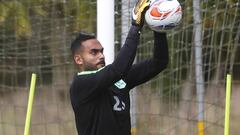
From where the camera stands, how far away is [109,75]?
310 cm

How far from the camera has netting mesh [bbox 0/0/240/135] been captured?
228 inches

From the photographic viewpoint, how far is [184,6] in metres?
5.74

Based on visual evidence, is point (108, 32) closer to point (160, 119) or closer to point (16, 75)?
point (160, 119)

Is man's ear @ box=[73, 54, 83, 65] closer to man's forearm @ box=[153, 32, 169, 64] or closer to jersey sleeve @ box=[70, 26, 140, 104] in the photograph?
jersey sleeve @ box=[70, 26, 140, 104]

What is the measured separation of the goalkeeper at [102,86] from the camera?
312cm

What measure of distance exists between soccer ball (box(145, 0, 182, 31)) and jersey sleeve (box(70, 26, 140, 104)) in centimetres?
13

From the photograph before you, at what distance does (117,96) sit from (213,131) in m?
3.26

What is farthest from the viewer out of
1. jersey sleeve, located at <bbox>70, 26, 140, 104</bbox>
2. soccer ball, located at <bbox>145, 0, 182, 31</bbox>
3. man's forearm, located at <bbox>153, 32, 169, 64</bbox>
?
man's forearm, located at <bbox>153, 32, 169, 64</bbox>

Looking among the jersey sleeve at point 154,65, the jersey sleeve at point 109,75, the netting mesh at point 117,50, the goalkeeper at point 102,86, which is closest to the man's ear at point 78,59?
the goalkeeper at point 102,86

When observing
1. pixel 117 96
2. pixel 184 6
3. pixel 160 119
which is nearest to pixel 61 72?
pixel 160 119

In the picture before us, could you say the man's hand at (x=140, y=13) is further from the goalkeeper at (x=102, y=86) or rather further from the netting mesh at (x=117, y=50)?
the netting mesh at (x=117, y=50)

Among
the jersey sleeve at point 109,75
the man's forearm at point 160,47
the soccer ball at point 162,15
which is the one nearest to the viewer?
the jersey sleeve at point 109,75

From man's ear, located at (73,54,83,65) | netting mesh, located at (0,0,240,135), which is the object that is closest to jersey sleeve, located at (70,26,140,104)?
man's ear, located at (73,54,83,65)

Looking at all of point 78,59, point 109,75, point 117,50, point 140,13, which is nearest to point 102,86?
point 109,75
